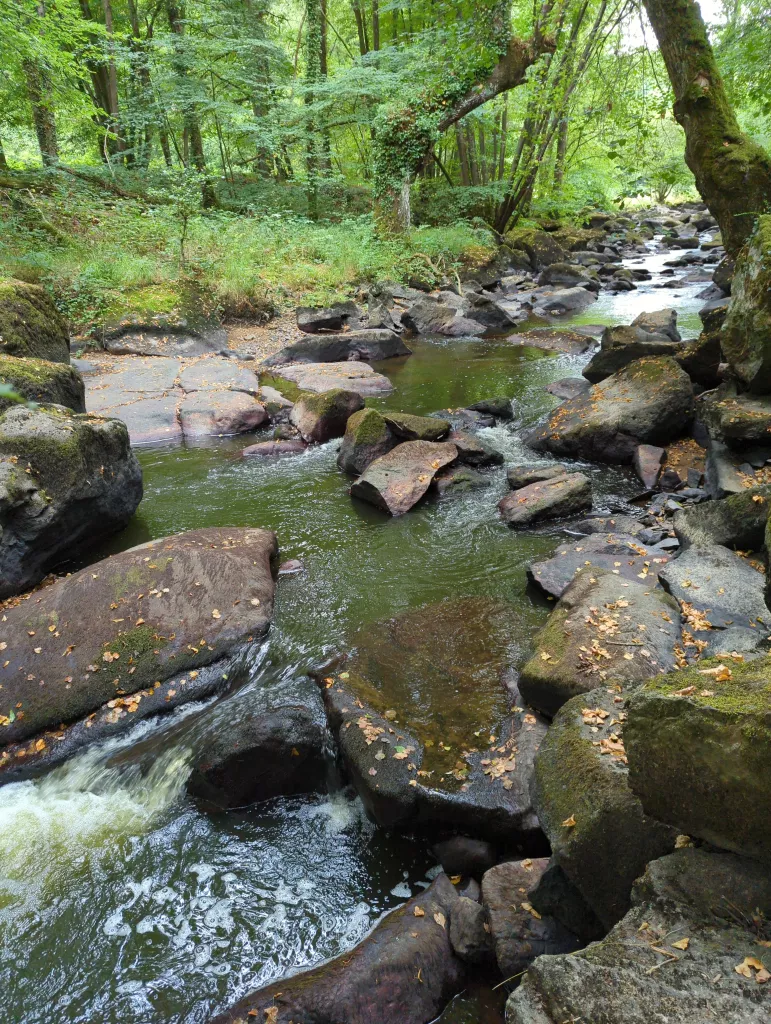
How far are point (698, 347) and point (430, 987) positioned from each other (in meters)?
8.15

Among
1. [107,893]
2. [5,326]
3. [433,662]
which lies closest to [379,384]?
[5,326]

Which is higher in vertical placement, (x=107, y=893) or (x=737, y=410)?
(x=737, y=410)

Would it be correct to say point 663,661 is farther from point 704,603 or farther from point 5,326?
point 5,326

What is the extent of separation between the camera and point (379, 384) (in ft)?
37.4

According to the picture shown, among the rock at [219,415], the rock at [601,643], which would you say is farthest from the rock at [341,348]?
the rock at [601,643]

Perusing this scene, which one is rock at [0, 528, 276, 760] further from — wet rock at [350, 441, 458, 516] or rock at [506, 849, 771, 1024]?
rock at [506, 849, 771, 1024]

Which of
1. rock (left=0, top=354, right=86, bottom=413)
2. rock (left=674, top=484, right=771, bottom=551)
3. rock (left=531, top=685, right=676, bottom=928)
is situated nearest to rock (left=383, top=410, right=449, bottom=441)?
rock (left=674, top=484, right=771, bottom=551)

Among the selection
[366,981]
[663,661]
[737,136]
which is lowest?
[366,981]

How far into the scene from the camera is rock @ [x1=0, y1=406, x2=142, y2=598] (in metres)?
5.36

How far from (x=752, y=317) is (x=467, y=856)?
590 centimetres

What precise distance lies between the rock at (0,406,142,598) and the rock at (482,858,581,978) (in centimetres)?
472

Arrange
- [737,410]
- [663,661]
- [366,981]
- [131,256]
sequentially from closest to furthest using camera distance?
[366,981], [663,661], [737,410], [131,256]

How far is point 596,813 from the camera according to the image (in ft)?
8.43

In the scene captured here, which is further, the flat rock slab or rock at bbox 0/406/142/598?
rock at bbox 0/406/142/598
